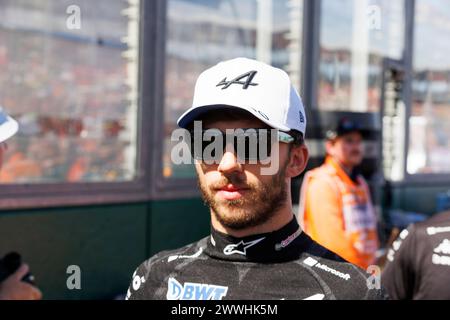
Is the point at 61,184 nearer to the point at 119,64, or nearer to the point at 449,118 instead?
the point at 119,64

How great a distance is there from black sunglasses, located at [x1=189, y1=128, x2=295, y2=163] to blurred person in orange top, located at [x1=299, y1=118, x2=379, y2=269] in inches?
93.7

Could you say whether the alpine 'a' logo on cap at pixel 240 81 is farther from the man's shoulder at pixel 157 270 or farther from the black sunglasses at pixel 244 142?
the man's shoulder at pixel 157 270

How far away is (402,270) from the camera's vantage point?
114 inches

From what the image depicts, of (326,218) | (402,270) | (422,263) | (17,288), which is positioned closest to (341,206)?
(326,218)

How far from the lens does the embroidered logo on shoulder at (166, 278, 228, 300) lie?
1.85m

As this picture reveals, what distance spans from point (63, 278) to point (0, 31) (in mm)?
2052

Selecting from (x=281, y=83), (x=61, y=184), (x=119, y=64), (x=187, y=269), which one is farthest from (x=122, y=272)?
(x=281, y=83)

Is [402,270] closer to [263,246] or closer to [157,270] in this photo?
[263,246]

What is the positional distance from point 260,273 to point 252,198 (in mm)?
254

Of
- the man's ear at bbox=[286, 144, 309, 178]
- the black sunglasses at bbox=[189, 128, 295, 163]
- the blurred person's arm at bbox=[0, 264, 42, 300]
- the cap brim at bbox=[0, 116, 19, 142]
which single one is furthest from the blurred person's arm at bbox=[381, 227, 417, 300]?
the cap brim at bbox=[0, 116, 19, 142]

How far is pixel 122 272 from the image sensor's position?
16.3 feet

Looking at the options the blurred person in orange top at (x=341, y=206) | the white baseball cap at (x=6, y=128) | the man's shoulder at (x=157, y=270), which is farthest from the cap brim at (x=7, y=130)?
the blurred person in orange top at (x=341, y=206)

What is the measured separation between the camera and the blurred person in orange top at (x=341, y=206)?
415 cm

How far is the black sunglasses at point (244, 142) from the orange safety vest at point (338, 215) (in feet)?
7.79
